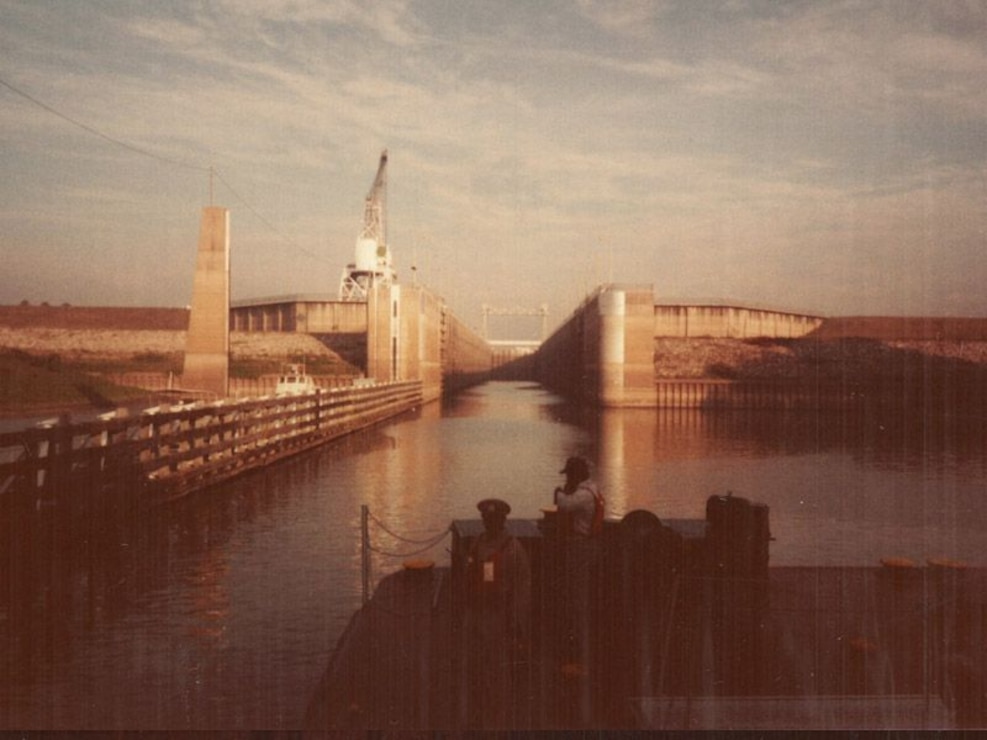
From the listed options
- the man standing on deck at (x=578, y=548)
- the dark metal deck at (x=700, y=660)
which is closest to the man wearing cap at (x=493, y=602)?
the dark metal deck at (x=700, y=660)

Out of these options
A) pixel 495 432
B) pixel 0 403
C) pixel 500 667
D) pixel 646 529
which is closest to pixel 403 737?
pixel 500 667

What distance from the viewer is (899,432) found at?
161 feet

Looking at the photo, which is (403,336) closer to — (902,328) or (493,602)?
(493,602)

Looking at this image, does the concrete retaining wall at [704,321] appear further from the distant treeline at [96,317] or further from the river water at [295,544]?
the river water at [295,544]

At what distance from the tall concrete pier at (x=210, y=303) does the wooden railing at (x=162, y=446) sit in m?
8.60

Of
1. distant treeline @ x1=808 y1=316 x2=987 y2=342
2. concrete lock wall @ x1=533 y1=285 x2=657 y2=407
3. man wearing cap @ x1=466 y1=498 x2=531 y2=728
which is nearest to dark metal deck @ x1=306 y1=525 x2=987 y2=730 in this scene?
man wearing cap @ x1=466 y1=498 x2=531 y2=728

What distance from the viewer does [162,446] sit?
1956cm

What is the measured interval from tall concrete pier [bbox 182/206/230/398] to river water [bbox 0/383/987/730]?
9449 mm

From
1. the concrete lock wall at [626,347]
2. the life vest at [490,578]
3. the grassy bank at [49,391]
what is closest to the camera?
the life vest at [490,578]

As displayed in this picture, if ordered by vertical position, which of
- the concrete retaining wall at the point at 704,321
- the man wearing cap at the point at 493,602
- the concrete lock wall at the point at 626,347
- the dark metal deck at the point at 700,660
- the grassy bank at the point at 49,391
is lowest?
the dark metal deck at the point at 700,660

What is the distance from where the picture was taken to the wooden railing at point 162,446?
1362 cm

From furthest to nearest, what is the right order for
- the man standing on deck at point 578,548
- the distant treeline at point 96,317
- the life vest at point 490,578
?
the distant treeline at point 96,317, the man standing on deck at point 578,548, the life vest at point 490,578

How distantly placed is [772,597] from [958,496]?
16.5 m

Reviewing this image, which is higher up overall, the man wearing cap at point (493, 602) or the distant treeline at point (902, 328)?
the distant treeline at point (902, 328)
